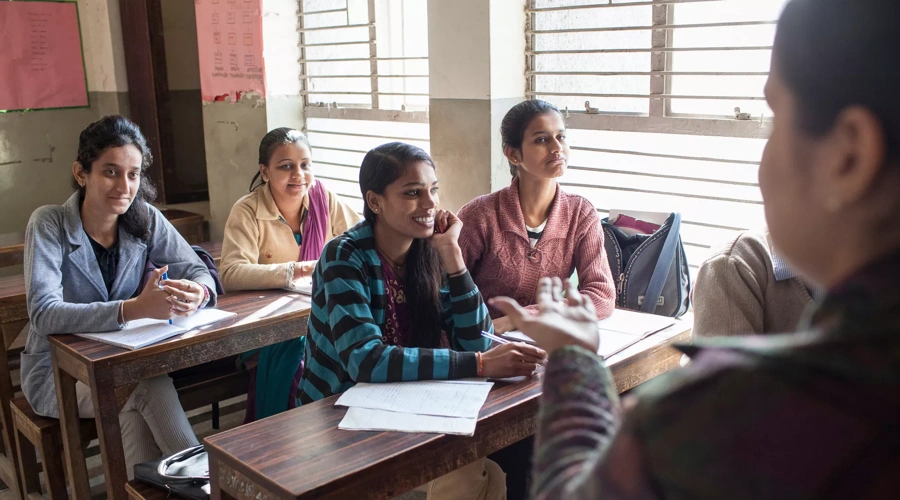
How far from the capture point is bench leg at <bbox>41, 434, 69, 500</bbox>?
2.59 metres

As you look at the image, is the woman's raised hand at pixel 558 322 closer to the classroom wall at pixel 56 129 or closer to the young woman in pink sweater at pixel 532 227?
the young woman in pink sweater at pixel 532 227

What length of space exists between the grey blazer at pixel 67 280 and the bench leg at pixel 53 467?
3.6 inches

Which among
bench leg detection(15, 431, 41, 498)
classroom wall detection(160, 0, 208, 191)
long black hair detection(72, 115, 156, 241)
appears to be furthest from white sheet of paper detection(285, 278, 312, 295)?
classroom wall detection(160, 0, 208, 191)

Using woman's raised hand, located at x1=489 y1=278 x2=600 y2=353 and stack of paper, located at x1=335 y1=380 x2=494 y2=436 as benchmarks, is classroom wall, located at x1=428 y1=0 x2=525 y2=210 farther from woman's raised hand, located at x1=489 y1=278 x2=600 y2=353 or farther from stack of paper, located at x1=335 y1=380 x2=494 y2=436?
woman's raised hand, located at x1=489 y1=278 x2=600 y2=353

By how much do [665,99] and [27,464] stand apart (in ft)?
9.00

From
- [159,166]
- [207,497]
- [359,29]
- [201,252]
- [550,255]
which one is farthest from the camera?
[159,166]

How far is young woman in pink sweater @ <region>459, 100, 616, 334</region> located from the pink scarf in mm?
820

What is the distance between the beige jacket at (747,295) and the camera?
6.08ft

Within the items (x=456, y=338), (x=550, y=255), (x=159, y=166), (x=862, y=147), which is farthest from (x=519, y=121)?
(x=159, y=166)

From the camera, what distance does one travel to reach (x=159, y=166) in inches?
211

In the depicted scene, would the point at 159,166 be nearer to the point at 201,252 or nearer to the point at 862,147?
the point at 201,252

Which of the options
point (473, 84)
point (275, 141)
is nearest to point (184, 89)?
point (275, 141)

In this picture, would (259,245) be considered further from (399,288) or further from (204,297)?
(399,288)

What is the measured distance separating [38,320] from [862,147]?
2.48 meters
